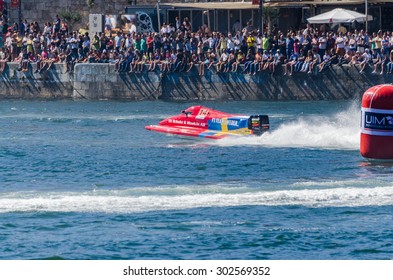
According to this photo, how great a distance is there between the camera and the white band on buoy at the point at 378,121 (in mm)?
31250

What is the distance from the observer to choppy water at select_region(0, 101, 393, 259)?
74.5 ft

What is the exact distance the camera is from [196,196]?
26266mm

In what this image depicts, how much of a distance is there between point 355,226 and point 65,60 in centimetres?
3344

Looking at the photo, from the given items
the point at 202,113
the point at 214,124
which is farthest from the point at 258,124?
the point at 202,113

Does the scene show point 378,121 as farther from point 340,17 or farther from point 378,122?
point 340,17

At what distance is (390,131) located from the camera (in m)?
31.4

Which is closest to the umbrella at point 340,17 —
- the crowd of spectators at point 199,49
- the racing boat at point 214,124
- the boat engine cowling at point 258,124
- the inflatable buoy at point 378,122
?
the crowd of spectators at point 199,49

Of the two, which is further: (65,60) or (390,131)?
(65,60)

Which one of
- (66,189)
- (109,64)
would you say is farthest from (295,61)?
(66,189)

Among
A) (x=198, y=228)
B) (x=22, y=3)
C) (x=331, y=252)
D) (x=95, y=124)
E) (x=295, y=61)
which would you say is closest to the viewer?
(x=331, y=252)

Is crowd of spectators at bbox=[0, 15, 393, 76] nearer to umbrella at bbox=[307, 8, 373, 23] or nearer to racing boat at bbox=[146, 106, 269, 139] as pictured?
umbrella at bbox=[307, 8, 373, 23]

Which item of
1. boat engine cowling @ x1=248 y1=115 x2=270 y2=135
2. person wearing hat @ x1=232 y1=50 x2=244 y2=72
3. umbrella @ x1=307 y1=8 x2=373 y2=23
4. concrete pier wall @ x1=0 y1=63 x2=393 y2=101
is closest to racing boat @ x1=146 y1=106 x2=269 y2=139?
boat engine cowling @ x1=248 y1=115 x2=270 y2=135

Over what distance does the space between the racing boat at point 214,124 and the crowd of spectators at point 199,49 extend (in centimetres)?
1136

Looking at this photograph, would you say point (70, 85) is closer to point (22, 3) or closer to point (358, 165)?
point (22, 3)
